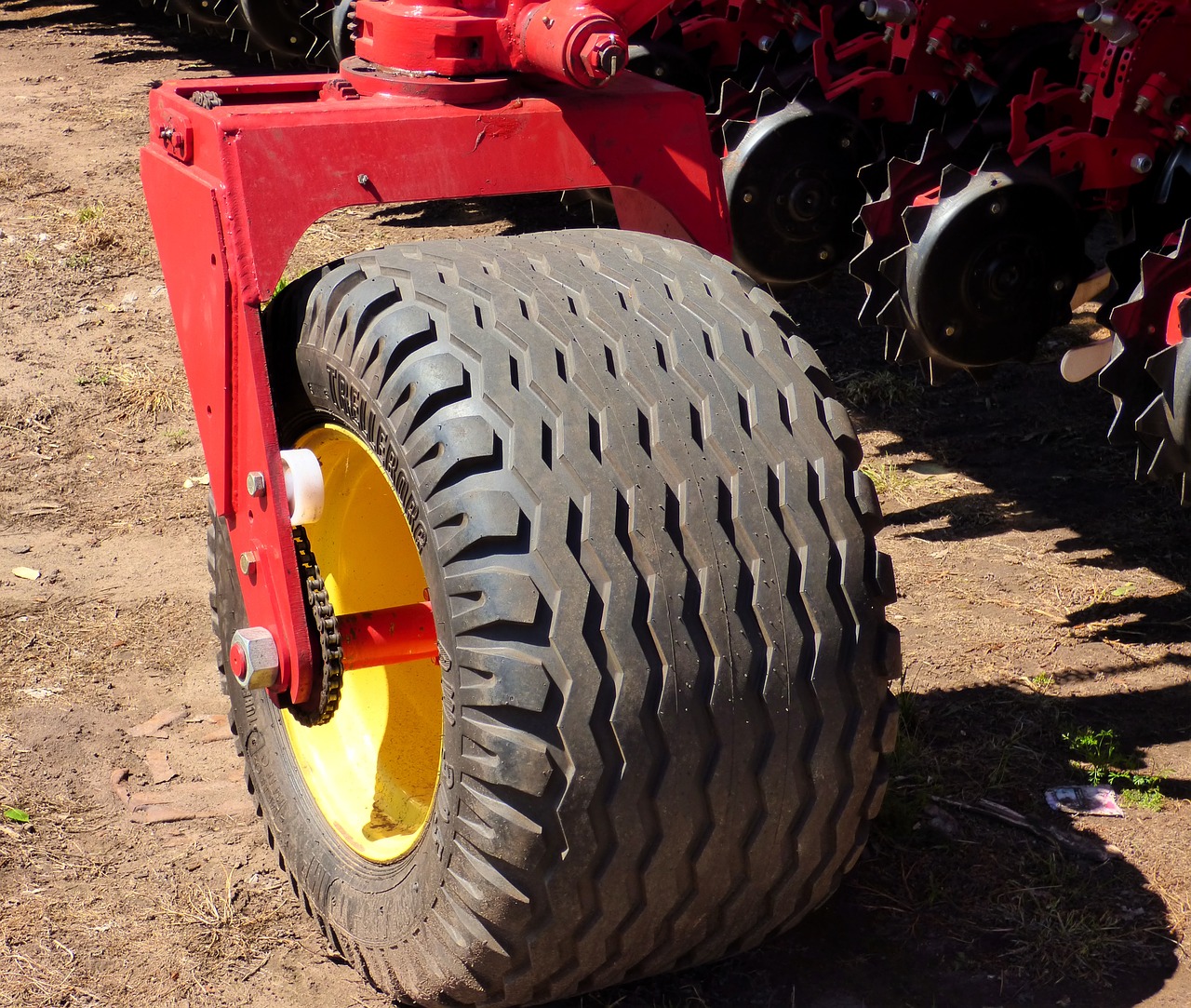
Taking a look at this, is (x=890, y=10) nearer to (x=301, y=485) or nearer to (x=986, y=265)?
(x=986, y=265)

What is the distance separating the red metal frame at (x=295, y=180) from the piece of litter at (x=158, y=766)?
81 cm

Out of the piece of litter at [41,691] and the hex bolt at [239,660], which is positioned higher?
the hex bolt at [239,660]

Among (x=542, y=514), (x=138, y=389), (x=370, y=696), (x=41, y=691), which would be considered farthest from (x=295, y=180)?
(x=138, y=389)

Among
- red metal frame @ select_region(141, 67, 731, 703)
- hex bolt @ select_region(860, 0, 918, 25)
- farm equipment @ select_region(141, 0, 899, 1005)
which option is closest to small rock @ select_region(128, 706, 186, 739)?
farm equipment @ select_region(141, 0, 899, 1005)

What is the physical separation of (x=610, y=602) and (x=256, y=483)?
70 cm

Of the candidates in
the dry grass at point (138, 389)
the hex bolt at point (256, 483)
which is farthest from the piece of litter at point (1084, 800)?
the dry grass at point (138, 389)

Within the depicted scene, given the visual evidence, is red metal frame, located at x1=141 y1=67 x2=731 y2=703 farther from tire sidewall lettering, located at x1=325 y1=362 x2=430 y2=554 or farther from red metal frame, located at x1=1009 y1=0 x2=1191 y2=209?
red metal frame, located at x1=1009 y1=0 x2=1191 y2=209

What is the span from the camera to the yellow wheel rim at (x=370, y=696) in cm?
259

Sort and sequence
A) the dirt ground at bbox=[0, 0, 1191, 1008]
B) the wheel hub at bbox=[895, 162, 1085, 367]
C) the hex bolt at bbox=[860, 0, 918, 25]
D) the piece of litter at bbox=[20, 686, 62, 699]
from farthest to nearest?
the hex bolt at bbox=[860, 0, 918, 25] → the wheel hub at bbox=[895, 162, 1085, 367] → the piece of litter at bbox=[20, 686, 62, 699] → the dirt ground at bbox=[0, 0, 1191, 1008]

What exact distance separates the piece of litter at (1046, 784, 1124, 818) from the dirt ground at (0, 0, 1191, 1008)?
0.03m

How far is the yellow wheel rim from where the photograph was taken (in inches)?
102

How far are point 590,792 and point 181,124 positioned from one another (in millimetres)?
1329

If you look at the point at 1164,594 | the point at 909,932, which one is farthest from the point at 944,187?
the point at 909,932

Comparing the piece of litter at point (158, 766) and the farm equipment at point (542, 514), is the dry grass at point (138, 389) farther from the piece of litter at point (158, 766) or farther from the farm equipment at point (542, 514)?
the farm equipment at point (542, 514)
